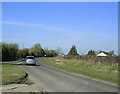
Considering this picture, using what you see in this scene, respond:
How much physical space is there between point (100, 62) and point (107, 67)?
4.55 meters

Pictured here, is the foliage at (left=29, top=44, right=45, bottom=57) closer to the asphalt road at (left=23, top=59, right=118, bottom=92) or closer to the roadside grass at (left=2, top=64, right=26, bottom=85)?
the roadside grass at (left=2, top=64, right=26, bottom=85)

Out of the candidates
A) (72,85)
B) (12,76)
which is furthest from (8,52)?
(72,85)

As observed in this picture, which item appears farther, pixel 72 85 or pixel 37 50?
pixel 37 50

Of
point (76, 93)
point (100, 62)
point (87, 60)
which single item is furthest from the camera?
point (87, 60)

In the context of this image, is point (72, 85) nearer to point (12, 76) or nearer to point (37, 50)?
point (12, 76)

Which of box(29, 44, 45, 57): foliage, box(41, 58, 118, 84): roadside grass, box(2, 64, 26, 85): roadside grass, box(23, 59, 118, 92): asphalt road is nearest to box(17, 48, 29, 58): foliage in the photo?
box(29, 44, 45, 57): foliage

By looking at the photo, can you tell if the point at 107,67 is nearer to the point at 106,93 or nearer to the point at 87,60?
the point at 87,60

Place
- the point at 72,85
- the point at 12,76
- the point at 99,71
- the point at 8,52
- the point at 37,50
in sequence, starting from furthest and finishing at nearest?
the point at 37,50, the point at 8,52, the point at 99,71, the point at 12,76, the point at 72,85

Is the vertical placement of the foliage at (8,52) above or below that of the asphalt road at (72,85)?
above

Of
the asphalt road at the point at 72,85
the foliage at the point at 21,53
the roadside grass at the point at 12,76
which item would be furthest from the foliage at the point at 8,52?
the asphalt road at the point at 72,85

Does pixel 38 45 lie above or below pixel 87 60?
above

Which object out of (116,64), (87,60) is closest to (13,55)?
(87,60)

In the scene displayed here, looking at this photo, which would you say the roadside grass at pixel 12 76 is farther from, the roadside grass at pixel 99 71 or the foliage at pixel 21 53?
the foliage at pixel 21 53

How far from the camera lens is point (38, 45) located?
456 feet
